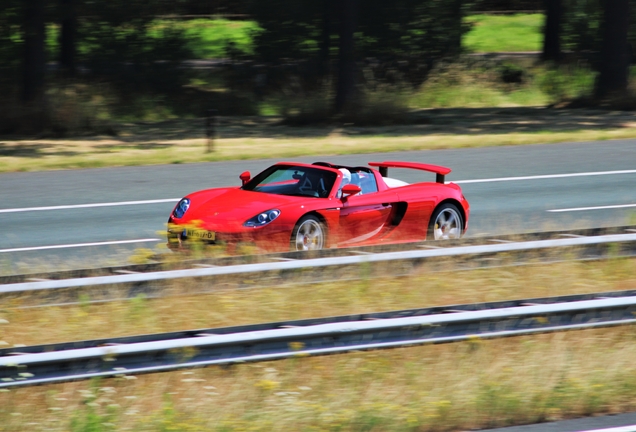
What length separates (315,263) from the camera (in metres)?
7.99

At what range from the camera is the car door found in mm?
10414

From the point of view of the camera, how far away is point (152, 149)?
21672 millimetres

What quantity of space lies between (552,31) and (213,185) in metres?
27.6

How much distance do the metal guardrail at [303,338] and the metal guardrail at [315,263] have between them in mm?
1535

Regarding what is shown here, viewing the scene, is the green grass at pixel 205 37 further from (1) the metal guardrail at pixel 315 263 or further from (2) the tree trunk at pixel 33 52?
(1) the metal guardrail at pixel 315 263

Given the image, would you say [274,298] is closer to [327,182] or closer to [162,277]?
[162,277]

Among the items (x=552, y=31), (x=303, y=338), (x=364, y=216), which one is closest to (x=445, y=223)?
(x=364, y=216)

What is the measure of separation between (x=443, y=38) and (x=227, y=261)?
1107 inches

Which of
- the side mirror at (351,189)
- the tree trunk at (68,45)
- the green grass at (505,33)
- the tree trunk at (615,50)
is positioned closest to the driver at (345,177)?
the side mirror at (351,189)

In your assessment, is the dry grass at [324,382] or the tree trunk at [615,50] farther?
the tree trunk at [615,50]

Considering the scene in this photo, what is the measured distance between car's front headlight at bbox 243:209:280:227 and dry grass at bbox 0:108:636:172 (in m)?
9.91

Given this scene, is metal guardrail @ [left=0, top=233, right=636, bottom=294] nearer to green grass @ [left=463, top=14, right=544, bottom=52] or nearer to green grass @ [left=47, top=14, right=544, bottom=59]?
green grass @ [left=47, top=14, right=544, bottom=59]

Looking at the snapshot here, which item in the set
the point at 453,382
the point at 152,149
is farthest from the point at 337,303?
the point at 152,149

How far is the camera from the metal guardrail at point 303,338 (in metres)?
5.49
